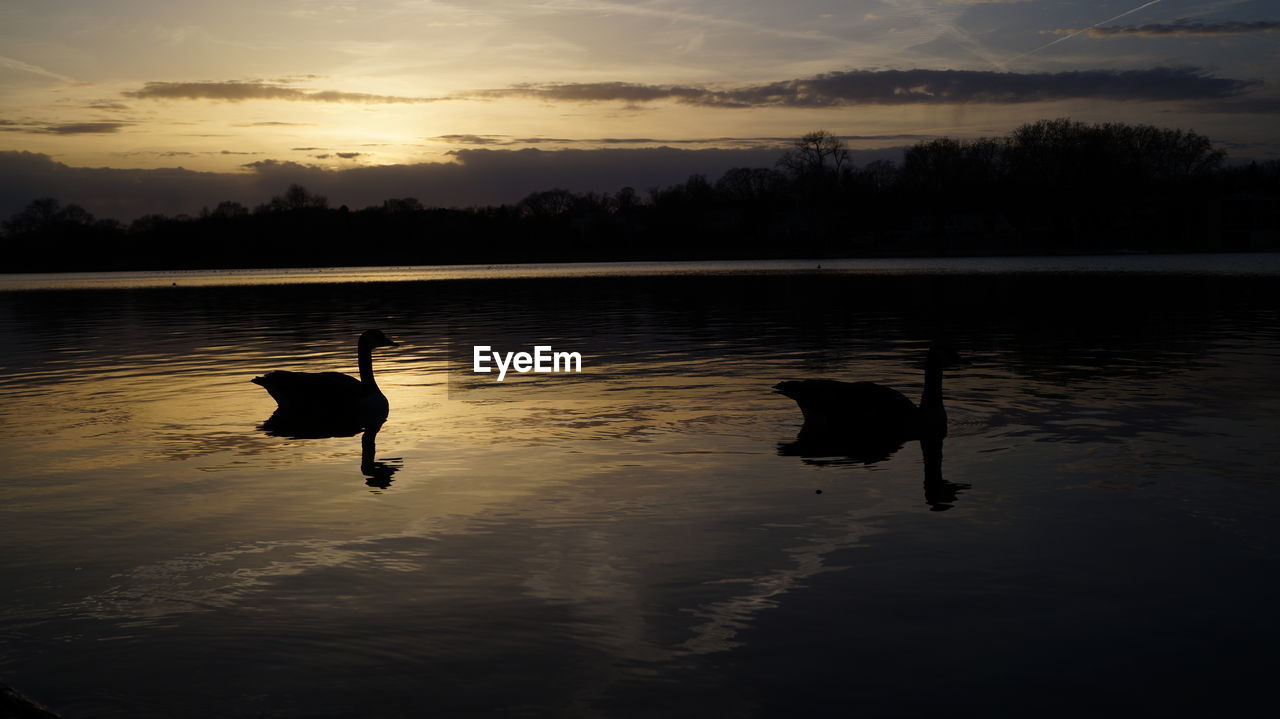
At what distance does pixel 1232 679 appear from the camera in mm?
6918

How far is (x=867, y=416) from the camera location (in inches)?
624

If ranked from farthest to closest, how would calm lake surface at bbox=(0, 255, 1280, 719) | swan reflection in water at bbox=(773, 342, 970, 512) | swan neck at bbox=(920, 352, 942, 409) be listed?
swan neck at bbox=(920, 352, 942, 409)
swan reflection in water at bbox=(773, 342, 970, 512)
calm lake surface at bbox=(0, 255, 1280, 719)

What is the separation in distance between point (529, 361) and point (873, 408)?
13.7 m

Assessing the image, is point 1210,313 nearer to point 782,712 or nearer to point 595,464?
point 595,464

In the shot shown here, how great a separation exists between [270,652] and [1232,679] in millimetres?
6302

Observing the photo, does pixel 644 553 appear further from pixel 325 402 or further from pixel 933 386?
pixel 325 402

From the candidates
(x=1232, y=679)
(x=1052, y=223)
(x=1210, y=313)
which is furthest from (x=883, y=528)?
(x=1052, y=223)

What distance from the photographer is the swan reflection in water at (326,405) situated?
710 inches

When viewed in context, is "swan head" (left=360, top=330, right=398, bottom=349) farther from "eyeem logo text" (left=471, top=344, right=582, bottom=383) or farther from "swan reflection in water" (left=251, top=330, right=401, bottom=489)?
"eyeem logo text" (left=471, top=344, right=582, bottom=383)

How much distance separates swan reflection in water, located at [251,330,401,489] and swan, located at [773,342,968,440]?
6.83 metres

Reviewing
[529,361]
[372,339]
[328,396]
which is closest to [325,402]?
[328,396]

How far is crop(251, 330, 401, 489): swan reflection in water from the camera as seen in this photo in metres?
18.0

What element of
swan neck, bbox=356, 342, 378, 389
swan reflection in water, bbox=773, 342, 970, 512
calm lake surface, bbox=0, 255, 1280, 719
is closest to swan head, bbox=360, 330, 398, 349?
swan neck, bbox=356, 342, 378, 389

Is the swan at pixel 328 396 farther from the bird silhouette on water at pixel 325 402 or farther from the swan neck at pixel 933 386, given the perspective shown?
the swan neck at pixel 933 386
